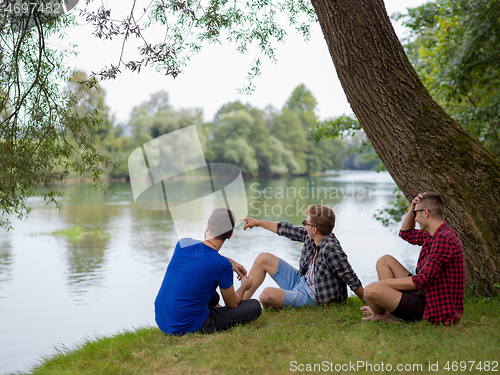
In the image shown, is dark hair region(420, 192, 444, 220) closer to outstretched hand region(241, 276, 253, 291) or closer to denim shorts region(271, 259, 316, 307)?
denim shorts region(271, 259, 316, 307)

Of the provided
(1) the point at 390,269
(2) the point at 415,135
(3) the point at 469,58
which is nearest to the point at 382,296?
(1) the point at 390,269

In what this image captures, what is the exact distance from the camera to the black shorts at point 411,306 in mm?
3560

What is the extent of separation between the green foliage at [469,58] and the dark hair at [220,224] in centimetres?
668

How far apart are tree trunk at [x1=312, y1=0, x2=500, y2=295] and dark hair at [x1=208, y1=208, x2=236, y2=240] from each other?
2.00m

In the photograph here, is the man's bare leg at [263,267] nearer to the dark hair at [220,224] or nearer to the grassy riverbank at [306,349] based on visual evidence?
the grassy riverbank at [306,349]

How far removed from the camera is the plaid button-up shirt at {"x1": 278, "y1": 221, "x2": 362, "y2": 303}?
4.11 meters

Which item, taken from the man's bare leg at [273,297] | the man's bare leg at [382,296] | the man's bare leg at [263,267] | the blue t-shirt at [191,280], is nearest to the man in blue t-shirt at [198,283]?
the blue t-shirt at [191,280]

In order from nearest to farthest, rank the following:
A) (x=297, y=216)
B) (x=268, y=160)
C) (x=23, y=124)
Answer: (x=23, y=124), (x=297, y=216), (x=268, y=160)

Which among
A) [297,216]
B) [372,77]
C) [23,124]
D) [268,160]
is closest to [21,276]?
[23,124]

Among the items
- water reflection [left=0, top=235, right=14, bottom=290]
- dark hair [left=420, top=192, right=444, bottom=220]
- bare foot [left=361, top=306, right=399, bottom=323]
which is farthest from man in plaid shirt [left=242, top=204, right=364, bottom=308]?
water reflection [left=0, top=235, right=14, bottom=290]

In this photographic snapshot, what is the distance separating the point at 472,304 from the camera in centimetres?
428

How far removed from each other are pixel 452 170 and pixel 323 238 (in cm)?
150

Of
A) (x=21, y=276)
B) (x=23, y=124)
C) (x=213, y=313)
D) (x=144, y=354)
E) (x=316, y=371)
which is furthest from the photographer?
(x=21, y=276)

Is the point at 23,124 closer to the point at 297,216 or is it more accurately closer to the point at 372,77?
the point at 372,77
